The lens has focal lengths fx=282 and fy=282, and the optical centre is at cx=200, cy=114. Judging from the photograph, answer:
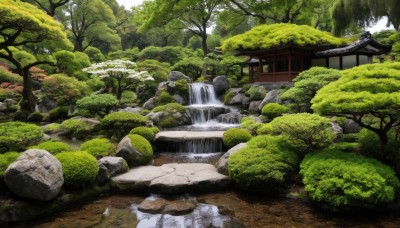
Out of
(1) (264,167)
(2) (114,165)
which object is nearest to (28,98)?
(2) (114,165)

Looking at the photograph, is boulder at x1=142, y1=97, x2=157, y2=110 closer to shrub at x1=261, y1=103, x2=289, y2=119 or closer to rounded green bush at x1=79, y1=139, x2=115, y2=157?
shrub at x1=261, y1=103, x2=289, y2=119

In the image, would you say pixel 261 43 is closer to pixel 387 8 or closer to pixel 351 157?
pixel 387 8

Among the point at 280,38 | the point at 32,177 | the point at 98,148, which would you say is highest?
the point at 280,38

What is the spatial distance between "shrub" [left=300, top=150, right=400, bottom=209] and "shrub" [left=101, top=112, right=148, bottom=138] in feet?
29.7

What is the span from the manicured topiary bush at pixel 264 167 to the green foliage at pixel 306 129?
531 millimetres

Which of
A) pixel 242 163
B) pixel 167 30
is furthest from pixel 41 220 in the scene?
pixel 167 30

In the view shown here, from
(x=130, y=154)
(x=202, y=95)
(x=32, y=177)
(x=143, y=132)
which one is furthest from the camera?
(x=202, y=95)

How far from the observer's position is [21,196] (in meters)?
6.74

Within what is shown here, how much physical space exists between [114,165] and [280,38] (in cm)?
1771

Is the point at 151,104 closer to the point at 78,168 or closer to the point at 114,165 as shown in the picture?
the point at 114,165

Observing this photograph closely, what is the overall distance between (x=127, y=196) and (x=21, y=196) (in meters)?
2.71

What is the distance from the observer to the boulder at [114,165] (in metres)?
9.06

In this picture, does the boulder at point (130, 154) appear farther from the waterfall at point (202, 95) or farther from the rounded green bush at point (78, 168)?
the waterfall at point (202, 95)

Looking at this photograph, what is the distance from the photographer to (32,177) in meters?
6.50
